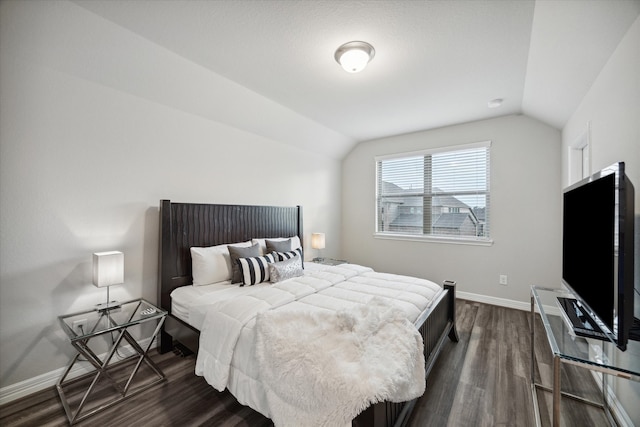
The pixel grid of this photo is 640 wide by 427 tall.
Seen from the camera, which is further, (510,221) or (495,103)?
(510,221)

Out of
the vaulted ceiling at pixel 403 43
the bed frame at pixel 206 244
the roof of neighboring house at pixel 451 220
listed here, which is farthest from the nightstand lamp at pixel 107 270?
the roof of neighboring house at pixel 451 220

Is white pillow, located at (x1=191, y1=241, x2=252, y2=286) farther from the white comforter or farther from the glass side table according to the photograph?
the white comforter

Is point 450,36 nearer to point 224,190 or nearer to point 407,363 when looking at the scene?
point 407,363

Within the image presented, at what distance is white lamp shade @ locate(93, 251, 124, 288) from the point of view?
204 cm

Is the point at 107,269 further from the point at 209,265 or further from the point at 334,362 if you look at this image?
the point at 334,362

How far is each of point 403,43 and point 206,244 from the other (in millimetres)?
2676

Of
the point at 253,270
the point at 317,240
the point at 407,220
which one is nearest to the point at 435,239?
the point at 407,220

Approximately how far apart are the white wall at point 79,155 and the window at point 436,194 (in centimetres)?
275

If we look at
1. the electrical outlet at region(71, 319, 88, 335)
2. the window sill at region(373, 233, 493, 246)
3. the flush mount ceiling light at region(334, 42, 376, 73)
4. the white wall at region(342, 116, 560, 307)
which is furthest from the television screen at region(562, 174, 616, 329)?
the electrical outlet at region(71, 319, 88, 335)

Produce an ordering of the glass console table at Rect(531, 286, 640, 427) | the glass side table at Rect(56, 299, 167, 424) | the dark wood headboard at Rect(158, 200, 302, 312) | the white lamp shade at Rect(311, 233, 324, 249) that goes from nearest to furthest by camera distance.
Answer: the glass console table at Rect(531, 286, 640, 427), the glass side table at Rect(56, 299, 167, 424), the dark wood headboard at Rect(158, 200, 302, 312), the white lamp shade at Rect(311, 233, 324, 249)

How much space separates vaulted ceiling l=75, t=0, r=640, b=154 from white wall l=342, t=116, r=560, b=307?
20.7 inches

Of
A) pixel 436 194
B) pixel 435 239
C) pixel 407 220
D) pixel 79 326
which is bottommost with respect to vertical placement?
pixel 79 326

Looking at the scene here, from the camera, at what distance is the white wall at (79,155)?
188 cm

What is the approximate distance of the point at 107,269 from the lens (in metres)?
2.08
